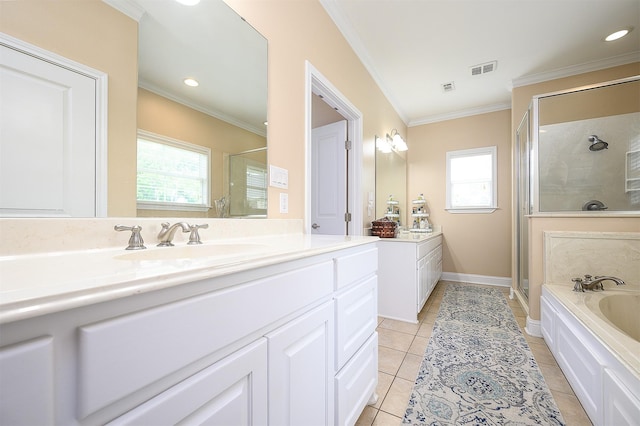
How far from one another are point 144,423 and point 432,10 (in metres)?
2.90

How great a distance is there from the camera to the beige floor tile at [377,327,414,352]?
211 cm

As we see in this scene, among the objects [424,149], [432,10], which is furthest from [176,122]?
[424,149]

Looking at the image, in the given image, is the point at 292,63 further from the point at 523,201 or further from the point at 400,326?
the point at 523,201

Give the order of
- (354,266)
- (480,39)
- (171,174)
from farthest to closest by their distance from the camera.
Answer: (480,39)
(354,266)
(171,174)

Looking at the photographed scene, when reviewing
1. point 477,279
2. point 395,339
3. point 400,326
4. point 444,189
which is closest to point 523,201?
point 444,189

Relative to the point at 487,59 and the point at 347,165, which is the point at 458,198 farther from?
the point at 347,165

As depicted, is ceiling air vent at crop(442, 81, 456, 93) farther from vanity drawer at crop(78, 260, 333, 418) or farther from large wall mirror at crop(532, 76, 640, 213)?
vanity drawer at crop(78, 260, 333, 418)

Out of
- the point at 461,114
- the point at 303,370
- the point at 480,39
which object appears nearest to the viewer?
the point at 303,370

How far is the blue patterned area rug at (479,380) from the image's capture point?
1365 millimetres

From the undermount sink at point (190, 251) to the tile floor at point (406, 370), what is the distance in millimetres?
1088

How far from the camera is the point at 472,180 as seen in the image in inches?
160

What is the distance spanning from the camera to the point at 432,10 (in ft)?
7.06

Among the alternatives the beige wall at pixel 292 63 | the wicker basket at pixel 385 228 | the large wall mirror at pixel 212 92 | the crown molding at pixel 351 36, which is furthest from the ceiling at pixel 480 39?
the wicker basket at pixel 385 228

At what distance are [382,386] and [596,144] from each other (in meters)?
3.05
